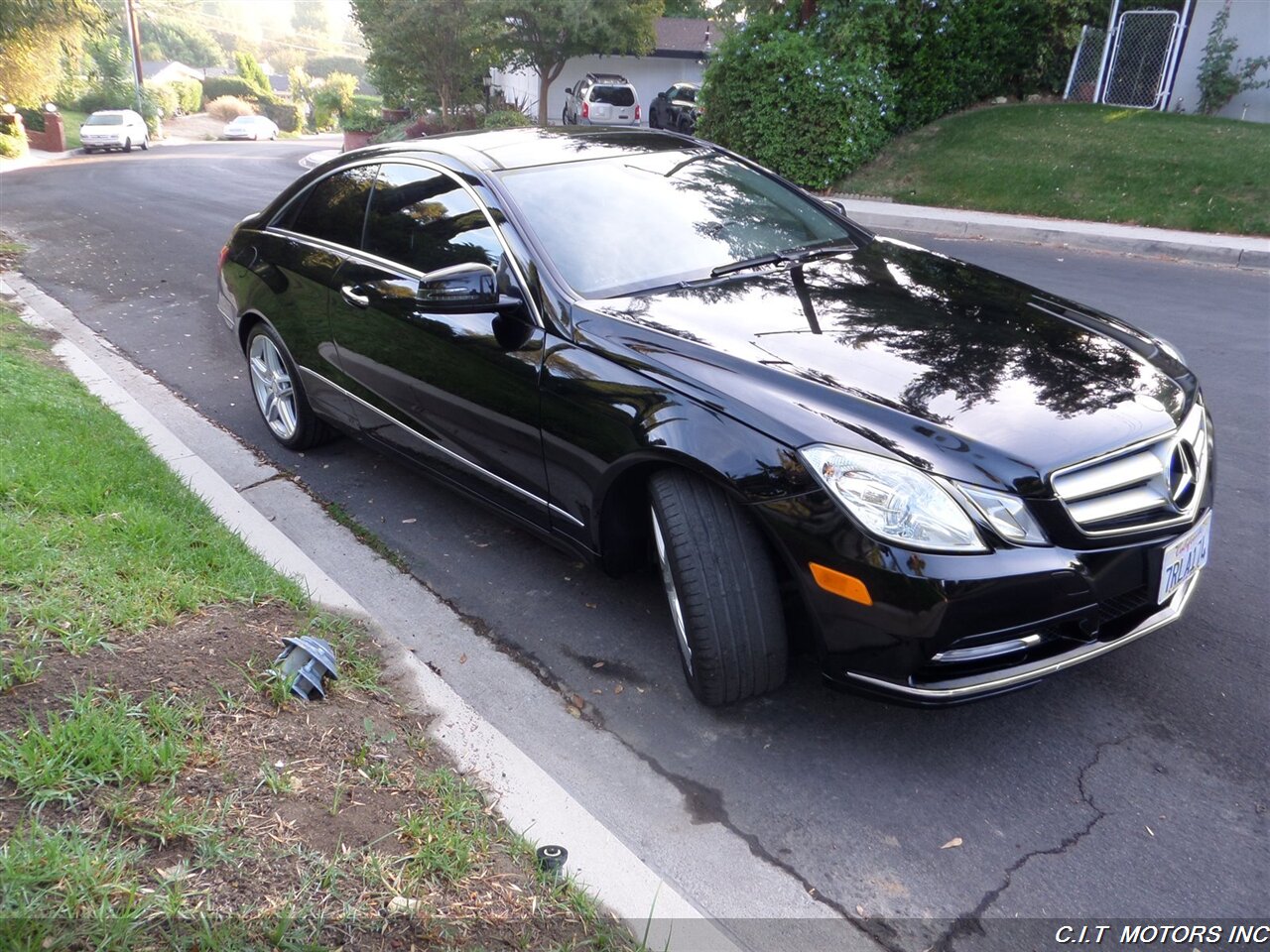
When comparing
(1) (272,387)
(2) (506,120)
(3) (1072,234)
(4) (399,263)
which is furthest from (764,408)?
(2) (506,120)

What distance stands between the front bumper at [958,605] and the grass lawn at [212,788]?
95 cm

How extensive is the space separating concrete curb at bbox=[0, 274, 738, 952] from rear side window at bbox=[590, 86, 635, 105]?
2424 cm

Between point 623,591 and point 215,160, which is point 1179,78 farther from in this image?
point 215,160

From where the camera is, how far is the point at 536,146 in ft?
13.5

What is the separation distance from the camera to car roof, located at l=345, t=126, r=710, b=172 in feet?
13.0

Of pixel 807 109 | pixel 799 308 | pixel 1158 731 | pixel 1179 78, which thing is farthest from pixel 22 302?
pixel 1179 78

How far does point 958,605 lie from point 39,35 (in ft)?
48.6

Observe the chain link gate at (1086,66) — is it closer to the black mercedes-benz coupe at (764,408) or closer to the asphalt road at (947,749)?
the asphalt road at (947,749)

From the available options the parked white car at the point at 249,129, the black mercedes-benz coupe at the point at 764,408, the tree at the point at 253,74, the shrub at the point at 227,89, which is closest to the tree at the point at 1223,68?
the black mercedes-benz coupe at the point at 764,408

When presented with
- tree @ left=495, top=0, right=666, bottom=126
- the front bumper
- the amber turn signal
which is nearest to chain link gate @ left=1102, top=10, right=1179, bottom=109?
tree @ left=495, top=0, right=666, bottom=126

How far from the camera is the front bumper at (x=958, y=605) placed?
2.46 meters

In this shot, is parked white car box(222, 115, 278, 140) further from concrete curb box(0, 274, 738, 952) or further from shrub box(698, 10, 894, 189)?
concrete curb box(0, 274, 738, 952)

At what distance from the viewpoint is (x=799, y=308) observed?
3.32 metres

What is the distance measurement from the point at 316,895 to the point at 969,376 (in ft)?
7.17
